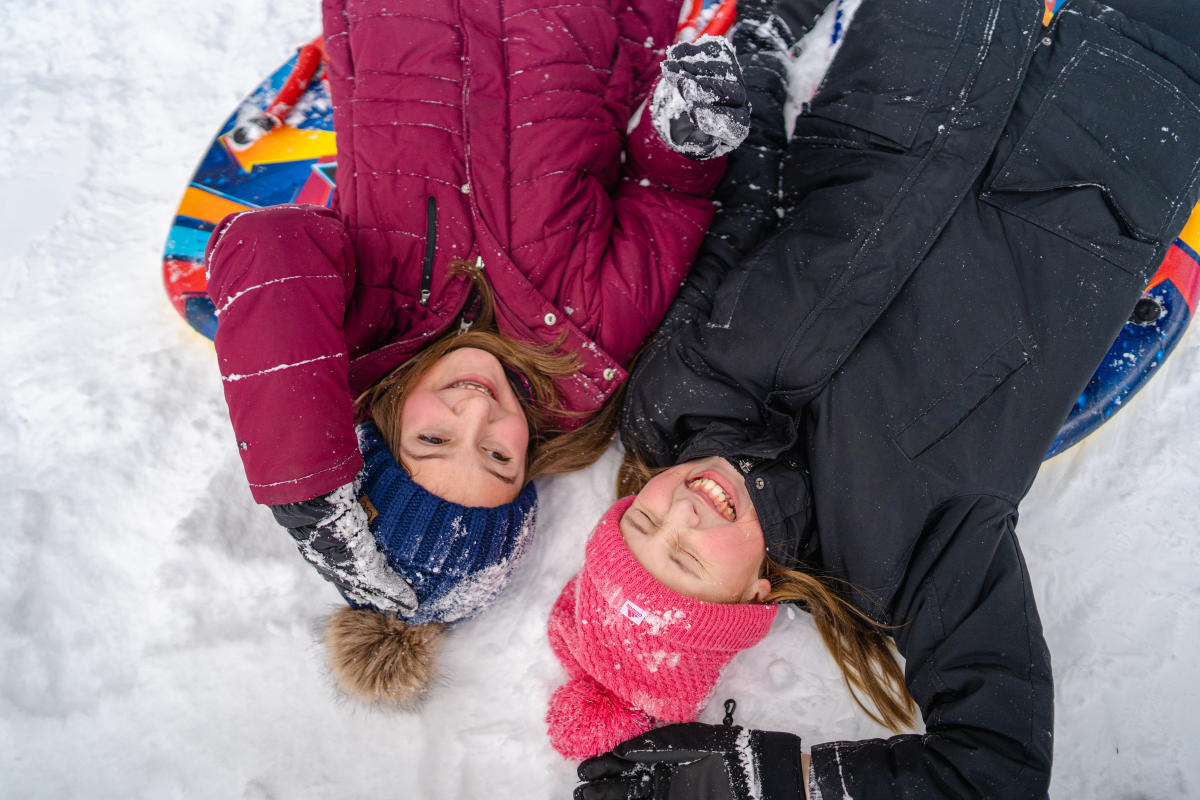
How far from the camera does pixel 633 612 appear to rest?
201cm

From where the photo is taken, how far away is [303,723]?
242 centimetres

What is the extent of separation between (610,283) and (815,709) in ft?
5.13

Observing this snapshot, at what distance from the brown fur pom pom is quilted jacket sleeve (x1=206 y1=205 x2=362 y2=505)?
1.65ft

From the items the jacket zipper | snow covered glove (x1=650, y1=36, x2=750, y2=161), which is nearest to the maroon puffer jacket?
the jacket zipper

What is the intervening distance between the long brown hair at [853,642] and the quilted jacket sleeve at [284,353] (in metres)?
1.31

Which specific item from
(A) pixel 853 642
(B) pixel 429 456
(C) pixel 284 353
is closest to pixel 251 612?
(B) pixel 429 456

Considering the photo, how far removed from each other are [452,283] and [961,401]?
61.9 inches

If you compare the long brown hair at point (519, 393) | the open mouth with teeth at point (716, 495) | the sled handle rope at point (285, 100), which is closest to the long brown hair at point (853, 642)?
the open mouth with teeth at point (716, 495)

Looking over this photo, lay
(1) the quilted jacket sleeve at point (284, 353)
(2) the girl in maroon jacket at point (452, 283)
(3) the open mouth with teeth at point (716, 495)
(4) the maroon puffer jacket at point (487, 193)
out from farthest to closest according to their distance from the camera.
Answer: (4) the maroon puffer jacket at point (487, 193)
(3) the open mouth with teeth at point (716, 495)
(2) the girl in maroon jacket at point (452, 283)
(1) the quilted jacket sleeve at point (284, 353)

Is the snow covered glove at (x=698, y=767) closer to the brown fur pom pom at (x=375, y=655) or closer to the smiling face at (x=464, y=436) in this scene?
the brown fur pom pom at (x=375, y=655)

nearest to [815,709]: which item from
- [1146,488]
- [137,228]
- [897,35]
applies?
[1146,488]

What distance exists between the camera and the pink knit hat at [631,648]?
2008 mm

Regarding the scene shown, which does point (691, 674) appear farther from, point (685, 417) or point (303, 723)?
point (303, 723)

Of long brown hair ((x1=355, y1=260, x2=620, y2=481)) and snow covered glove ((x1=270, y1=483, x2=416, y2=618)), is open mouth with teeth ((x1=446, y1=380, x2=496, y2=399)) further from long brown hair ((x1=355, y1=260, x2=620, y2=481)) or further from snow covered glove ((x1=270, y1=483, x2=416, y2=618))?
snow covered glove ((x1=270, y1=483, x2=416, y2=618))
